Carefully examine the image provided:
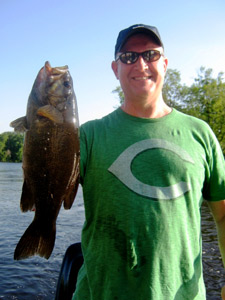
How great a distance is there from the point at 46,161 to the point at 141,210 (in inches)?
28.5

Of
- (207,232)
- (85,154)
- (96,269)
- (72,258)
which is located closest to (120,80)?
(85,154)

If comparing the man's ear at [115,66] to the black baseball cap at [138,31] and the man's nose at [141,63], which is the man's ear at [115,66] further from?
the man's nose at [141,63]

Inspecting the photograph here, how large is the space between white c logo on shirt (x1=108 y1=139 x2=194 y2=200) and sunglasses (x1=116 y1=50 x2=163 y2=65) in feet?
2.27

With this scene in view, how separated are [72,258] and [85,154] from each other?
1.98 meters

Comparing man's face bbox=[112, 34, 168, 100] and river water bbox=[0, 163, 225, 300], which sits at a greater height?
man's face bbox=[112, 34, 168, 100]

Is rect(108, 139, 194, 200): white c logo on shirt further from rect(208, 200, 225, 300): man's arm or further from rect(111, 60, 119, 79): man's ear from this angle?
rect(111, 60, 119, 79): man's ear

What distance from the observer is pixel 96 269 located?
1981 mm

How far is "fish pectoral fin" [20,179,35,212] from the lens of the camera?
196 cm

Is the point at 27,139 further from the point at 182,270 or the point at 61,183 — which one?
the point at 182,270


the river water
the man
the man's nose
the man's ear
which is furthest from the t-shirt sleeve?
the river water

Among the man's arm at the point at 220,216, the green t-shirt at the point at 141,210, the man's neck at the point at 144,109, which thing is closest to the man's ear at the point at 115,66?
the man's neck at the point at 144,109

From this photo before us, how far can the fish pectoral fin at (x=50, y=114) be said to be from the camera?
190cm

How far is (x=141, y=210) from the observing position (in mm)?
1977

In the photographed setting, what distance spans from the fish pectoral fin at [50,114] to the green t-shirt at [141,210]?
281mm
